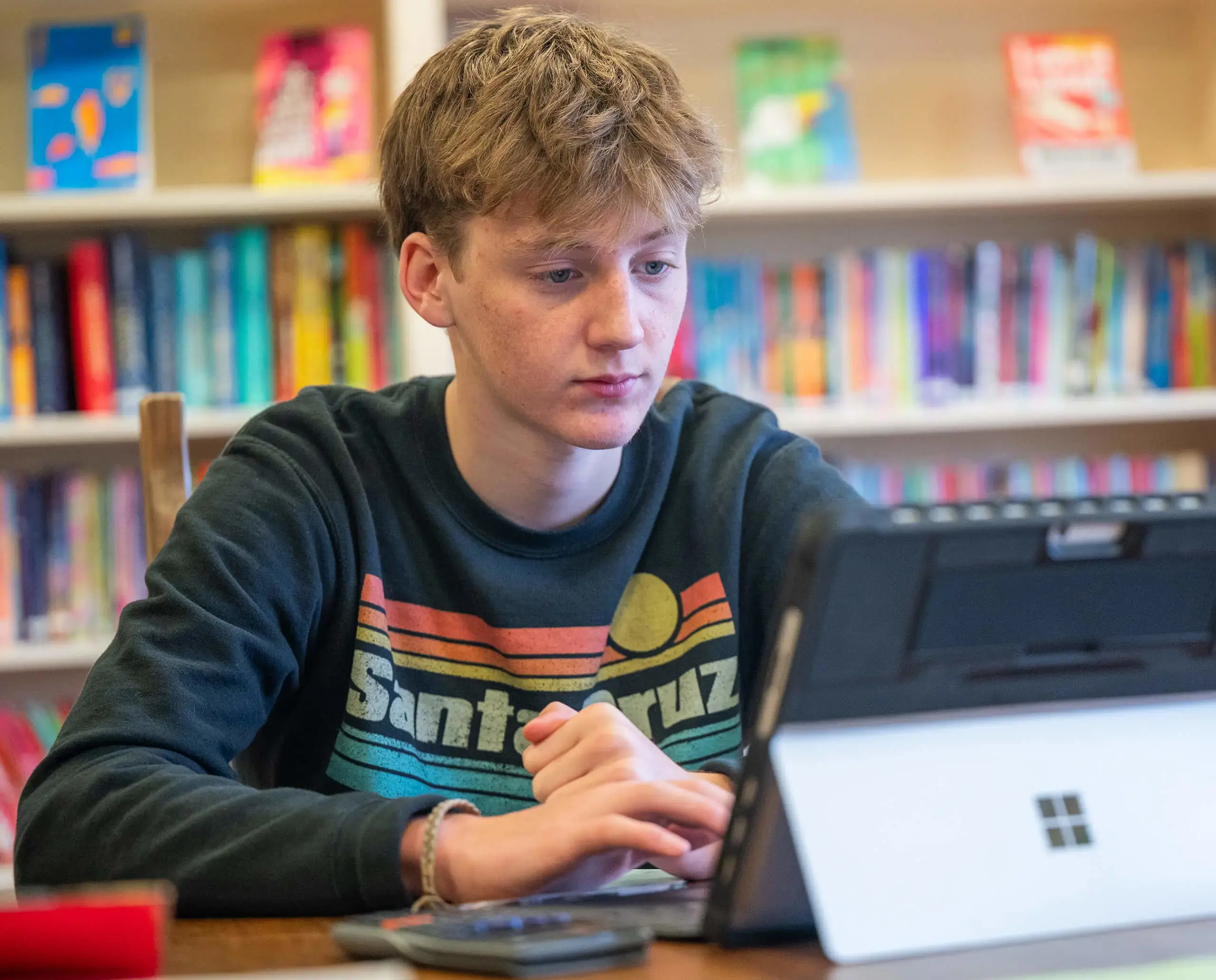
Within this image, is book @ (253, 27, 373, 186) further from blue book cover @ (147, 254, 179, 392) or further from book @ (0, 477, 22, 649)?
book @ (0, 477, 22, 649)

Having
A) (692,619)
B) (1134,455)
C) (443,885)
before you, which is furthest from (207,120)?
(443,885)

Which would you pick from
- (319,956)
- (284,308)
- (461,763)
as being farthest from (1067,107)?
(319,956)

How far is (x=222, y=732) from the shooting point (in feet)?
3.27

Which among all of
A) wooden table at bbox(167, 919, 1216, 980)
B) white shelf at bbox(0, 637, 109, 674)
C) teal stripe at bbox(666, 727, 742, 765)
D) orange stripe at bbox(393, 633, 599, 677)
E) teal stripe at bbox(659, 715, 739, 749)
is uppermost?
wooden table at bbox(167, 919, 1216, 980)

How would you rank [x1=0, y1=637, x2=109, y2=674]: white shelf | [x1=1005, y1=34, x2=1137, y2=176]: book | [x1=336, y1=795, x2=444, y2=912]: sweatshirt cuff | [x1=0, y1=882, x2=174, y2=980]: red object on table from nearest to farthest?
1. [x1=0, y1=882, x2=174, y2=980]: red object on table
2. [x1=336, y1=795, x2=444, y2=912]: sweatshirt cuff
3. [x1=0, y1=637, x2=109, y2=674]: white shelf
4. [x1=1005, y1=34, x2=1137, y2=176]: book

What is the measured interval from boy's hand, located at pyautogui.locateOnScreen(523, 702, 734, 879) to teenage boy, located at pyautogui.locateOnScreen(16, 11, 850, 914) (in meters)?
0.10

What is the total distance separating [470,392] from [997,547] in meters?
0.74

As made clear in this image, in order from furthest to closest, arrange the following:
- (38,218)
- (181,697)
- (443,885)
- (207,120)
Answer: (207,120) → (38,218) → (181,697) → (443,885)

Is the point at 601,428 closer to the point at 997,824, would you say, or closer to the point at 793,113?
the point at 997,824

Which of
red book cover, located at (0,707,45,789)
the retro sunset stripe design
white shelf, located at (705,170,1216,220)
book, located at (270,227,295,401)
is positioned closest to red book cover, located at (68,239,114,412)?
book, located at (270,227,295,401)

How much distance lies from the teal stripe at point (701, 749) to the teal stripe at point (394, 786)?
0.13 m

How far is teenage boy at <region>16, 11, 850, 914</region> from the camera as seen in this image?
3.45 feet

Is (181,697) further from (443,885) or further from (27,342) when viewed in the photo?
(27,342)

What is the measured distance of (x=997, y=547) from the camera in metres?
0.60
